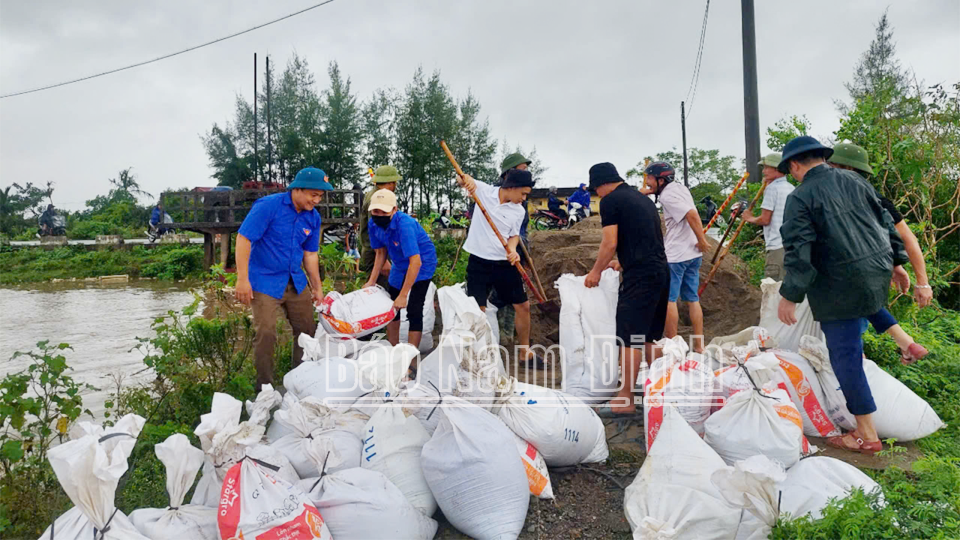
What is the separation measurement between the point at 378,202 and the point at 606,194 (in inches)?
59.2

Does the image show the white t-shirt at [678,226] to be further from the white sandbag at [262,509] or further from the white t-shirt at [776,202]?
the white sandbag at [262,509]

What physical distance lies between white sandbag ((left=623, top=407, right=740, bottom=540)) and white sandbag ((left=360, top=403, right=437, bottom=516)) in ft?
2.53

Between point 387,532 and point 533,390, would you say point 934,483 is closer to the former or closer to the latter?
point 533,390

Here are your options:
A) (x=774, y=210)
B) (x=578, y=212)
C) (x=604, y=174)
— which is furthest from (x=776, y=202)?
(x=578, y=212)

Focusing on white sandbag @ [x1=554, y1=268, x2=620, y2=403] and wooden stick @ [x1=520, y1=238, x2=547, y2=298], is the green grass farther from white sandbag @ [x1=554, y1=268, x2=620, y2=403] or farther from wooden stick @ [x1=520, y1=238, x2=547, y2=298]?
white sandbag @ [x1=554, y1=268, x2=620, y2=403]

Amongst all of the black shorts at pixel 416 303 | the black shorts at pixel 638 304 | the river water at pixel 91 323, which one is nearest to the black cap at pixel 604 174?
the black shorts at pixel 638 304

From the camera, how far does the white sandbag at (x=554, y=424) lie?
255 cm

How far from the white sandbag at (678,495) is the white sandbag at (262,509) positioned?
42.4 inches

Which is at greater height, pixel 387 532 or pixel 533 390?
pixel 533 390

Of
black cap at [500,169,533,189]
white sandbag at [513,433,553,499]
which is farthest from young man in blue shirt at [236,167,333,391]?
white sandbag at [513,433,553,499]

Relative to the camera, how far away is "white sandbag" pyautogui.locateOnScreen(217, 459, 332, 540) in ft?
6.03

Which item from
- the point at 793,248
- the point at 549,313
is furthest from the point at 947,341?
the point at 549,313

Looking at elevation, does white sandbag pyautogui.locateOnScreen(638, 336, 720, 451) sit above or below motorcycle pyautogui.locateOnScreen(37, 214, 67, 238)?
Result: below

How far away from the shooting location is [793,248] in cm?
269
